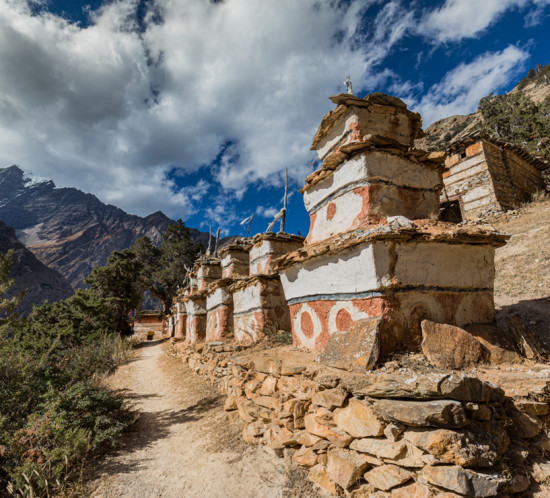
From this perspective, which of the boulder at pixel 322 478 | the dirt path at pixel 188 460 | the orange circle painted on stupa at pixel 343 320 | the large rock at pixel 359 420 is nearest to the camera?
the large rock at pixel 359 420

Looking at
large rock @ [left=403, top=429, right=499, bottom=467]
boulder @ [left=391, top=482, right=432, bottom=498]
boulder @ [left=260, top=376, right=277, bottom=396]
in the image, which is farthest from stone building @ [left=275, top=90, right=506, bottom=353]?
boulder @ [left=391, top=482, right=432, bottom=498]

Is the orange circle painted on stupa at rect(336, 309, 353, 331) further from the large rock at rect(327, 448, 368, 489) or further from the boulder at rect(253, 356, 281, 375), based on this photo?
the large rock at rect(327, 448, 368, 489)

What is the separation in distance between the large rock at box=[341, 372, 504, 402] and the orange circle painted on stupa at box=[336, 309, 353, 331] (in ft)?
3.92

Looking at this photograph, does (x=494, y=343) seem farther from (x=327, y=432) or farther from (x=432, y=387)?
(x=327, y=432)

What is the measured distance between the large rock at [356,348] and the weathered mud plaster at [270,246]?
5.31m

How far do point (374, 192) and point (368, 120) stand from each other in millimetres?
1669

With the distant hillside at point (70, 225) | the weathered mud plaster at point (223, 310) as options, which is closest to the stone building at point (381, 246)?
the weathered mud plaster at point (223, 310)

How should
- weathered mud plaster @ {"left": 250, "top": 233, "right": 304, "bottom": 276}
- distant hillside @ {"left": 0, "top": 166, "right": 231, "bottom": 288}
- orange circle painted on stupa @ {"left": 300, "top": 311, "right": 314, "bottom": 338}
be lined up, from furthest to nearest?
distant hillside @ {"left": 0, "top": 166, "right": 231, "bottom": 288}, weathered mud plaster @ {"left": 250, "top": 233, "right": 304, "bottom": 276}, orange circle painted on stupa @ {"left": 300, "top": 311, "right": 314, "bottom": 338}

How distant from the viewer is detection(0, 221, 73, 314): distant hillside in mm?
61675

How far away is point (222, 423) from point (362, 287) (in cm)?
399

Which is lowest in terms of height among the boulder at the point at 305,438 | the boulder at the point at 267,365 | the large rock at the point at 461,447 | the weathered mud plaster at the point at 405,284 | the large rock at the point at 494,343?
the boulder at the point at 305,438

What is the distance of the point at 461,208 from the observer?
A: 58.8ft

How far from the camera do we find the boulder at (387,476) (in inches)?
95.0

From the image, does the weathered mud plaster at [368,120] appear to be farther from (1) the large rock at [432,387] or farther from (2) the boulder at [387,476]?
(2) the boulder at [387,476]
